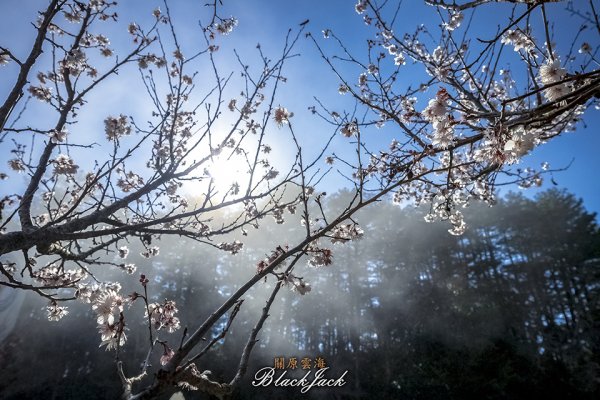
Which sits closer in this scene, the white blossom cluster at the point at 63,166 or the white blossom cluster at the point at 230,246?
the white blossom cluster at the point at 63,166

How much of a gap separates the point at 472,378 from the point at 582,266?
11.7 metres

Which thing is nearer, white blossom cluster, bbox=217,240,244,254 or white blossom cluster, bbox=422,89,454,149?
white blossom cluster, bbox=422,89,454,149

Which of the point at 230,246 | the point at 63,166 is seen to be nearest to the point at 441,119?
the point at 230,246

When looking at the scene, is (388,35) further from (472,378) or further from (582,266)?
(582,266)

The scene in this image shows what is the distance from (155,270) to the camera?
2612 cm

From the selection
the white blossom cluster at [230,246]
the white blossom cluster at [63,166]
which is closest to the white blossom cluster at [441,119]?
the white blossom cluster at [230,246]

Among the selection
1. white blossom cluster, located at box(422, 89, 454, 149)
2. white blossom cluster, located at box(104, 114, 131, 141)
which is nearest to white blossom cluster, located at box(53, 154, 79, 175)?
white blossom cluster, located at box(104, 114, 131, 141)

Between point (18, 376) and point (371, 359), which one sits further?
point (371, 359)

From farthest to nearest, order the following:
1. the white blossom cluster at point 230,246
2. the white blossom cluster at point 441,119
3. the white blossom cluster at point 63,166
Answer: the white blossom cluster at point 230,246, the white blossom cluster at point 63,166, the white blossom cluster at point 441,119

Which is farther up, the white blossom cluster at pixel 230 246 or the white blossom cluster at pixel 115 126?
the white blossom cluster at pixel 115 126

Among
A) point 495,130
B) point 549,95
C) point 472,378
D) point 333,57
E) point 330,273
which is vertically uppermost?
point 330,273

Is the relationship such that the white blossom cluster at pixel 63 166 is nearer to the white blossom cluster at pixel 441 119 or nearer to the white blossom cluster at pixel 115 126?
the white blossom cluster at pixel 115 126

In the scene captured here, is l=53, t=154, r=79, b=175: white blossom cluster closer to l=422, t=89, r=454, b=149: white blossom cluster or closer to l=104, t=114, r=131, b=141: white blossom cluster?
l=104, t=114, r=131, b=141: white blossom cluster

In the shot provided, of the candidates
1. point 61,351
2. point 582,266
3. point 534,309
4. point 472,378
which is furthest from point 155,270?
point 582,266
